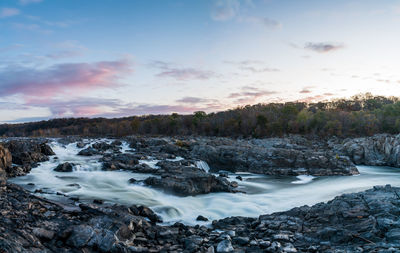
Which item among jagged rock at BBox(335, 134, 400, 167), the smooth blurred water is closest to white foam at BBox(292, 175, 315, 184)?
the smooth blurred water

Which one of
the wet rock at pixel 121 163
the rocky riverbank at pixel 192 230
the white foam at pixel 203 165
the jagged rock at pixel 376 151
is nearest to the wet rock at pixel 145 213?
the rocky riverbank at pixel 192 230

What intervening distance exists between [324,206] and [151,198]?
7.17 meters

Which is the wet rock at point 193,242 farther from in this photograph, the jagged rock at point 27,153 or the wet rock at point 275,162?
the wet rock at point 275,162

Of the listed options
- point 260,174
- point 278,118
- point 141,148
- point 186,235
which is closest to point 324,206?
point 186,235

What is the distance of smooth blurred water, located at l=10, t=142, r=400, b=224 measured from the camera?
11922 mm

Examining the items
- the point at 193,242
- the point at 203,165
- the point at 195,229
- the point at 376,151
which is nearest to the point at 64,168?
the point at 203,165

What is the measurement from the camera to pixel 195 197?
13.6 metres

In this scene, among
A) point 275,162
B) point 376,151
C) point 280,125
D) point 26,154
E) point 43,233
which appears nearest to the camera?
point 43,233

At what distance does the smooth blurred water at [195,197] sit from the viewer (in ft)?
39.1

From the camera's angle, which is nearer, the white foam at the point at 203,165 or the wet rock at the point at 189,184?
the wet rock at the point at 189,184

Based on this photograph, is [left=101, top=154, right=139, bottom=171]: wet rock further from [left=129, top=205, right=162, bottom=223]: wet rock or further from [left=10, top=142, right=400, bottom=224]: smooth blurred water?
[left=129, top=205, right=162, bottom=223]: wet rock

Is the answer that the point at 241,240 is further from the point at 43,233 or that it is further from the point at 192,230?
the point at 43,233

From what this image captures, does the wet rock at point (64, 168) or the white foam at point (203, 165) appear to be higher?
the wet rock at point (64, 168)

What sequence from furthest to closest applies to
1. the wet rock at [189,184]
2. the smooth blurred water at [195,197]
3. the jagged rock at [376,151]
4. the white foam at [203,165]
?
the jagged rock at [376,151] < the white foam at [203,165] < the wet rock at [189,184] < the smooth blurred water at [195,197]
